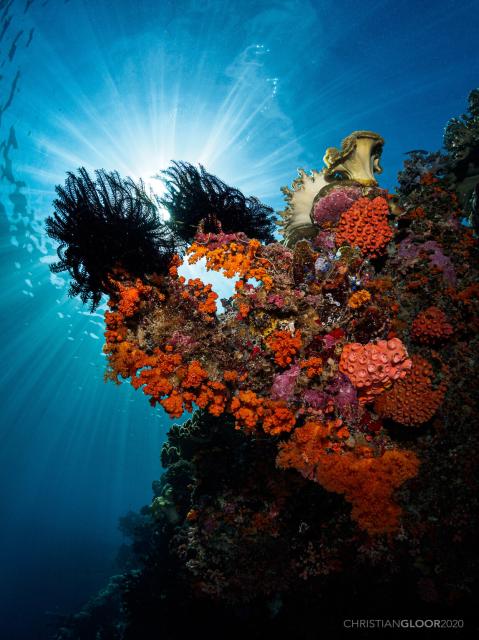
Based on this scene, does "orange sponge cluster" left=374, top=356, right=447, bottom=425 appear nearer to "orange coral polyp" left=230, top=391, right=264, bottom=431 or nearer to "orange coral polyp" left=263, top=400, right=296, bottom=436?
"orange coral polyp" left=263, top=400, right=296, bottom=436

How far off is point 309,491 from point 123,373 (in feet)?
12.0

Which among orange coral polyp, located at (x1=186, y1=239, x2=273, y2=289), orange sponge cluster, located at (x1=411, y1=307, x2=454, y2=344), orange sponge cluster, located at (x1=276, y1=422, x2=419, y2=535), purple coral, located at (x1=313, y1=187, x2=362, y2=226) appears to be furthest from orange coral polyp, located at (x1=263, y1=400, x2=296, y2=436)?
purple coral, located at (x1=313, y1=187, x2=362, y2=226)

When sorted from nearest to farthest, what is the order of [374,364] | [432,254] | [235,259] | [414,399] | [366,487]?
1. [366,487]
2. [374,364]
3. [414,399]
4. [432,254]
5. [235,259]

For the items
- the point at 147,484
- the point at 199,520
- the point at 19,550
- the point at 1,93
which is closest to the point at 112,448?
the point at 147,484

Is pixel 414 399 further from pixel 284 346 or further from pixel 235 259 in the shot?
pixel 235 259

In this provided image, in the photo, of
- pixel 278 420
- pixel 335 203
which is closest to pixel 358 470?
pixel 278 420

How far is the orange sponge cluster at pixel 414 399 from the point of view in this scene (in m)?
4.07

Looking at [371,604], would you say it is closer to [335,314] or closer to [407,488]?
[407,488]

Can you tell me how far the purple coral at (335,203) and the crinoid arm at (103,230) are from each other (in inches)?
112

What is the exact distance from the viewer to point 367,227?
4828mm

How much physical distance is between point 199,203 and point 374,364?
13.1 ft

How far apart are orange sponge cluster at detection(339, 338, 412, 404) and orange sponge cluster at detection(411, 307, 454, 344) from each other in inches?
18.4

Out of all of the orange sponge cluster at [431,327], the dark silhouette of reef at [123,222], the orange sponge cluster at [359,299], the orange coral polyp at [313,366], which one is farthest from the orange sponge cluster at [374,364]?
the dark silhouette of reef at [123,222]

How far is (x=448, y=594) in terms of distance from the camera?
4410mm
